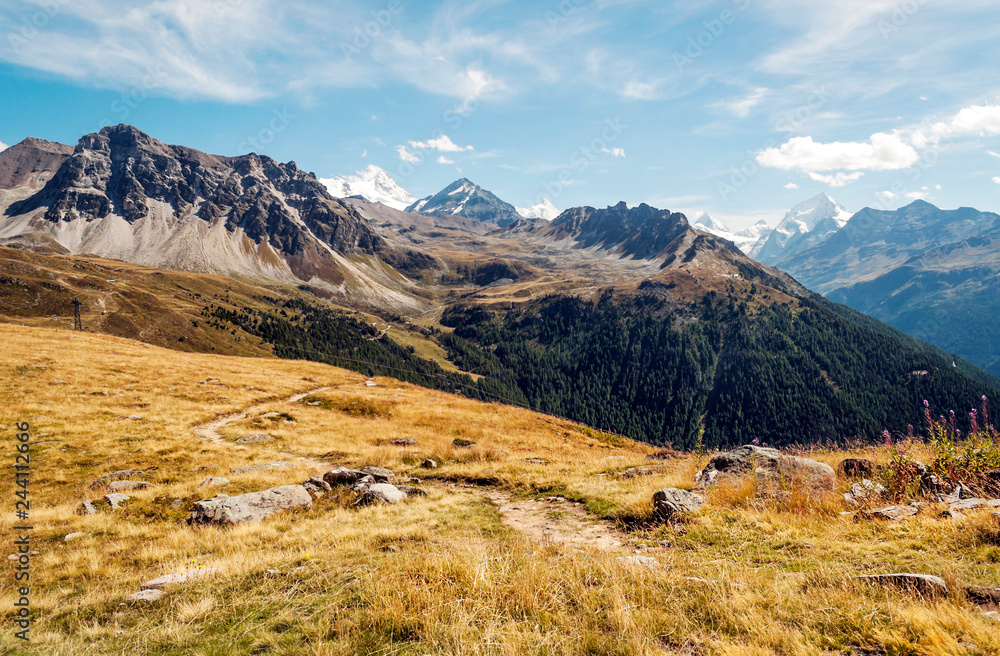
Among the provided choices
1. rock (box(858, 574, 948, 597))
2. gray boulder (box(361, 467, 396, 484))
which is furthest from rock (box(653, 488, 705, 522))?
gray boulder (box(361, 467, 396, 484))

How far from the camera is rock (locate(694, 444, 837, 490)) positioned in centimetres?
1126

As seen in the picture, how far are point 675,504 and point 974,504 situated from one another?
5609mm

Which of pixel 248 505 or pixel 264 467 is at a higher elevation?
pixel 248 505

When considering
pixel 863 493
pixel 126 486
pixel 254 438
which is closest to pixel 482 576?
pixel 863 493

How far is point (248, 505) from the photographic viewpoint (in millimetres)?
13102

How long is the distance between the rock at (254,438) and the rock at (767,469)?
2358 centimetres

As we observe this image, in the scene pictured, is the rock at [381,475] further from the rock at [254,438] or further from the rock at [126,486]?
the rock at [254,438]

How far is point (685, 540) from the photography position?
9.14 metres

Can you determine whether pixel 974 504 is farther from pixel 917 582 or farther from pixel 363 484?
pixel 363 484

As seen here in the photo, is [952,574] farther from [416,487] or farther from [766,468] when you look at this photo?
[416,487]

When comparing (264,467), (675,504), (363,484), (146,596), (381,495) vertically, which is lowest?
(264,467)

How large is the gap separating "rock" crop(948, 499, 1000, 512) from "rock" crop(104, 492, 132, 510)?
2204 cm

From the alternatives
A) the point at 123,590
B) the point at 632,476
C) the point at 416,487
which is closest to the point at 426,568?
the point at 123,590

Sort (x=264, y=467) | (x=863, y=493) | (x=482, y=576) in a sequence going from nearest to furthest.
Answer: (x=482, y=576)
(x=863, y=493)
(x=264, y=467)
